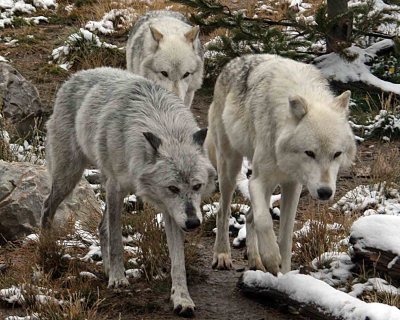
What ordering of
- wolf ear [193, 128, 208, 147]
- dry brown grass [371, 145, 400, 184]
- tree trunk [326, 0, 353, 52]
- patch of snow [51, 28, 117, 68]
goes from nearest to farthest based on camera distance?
wolf ear [193, 128, 208, 147], dry brown grass [371, 145, 400, 184], tree trunk [326, 0, 353, 52], patch of snow [51, 28, 117, 68]

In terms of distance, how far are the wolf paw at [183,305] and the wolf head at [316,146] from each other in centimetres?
109

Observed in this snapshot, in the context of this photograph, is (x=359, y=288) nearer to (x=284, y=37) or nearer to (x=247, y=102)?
(x=247, y=102)

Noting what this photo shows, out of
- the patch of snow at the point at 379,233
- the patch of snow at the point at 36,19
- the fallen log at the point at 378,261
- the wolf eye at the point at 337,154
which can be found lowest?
the patch of snow at the point at 36,19

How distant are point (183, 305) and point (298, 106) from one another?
153 cm

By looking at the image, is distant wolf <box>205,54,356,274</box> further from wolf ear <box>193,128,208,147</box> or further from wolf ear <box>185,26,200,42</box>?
wolf ear <box>185,26,200,42</box>

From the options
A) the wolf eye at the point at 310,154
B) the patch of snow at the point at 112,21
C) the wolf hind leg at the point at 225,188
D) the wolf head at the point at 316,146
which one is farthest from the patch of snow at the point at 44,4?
the wolf eye at the point at 310,154

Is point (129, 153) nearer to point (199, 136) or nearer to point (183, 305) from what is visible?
point (199, 136)

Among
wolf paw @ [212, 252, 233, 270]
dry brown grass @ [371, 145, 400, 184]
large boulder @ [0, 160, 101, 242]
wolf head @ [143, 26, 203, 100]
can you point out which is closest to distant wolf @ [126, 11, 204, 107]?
wolf head @ [143, 26, 203, 100]

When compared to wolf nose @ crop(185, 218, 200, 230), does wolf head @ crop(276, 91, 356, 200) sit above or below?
above

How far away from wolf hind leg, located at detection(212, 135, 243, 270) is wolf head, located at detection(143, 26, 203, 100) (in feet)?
6.43

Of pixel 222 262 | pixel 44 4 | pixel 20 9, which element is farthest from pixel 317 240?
pixel 44 4

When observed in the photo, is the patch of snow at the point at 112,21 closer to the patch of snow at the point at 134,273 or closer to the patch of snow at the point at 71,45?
the patch of snow at the point at 71,45

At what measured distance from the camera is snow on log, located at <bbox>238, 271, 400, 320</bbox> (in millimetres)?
4117

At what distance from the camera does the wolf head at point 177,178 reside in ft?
15.0
